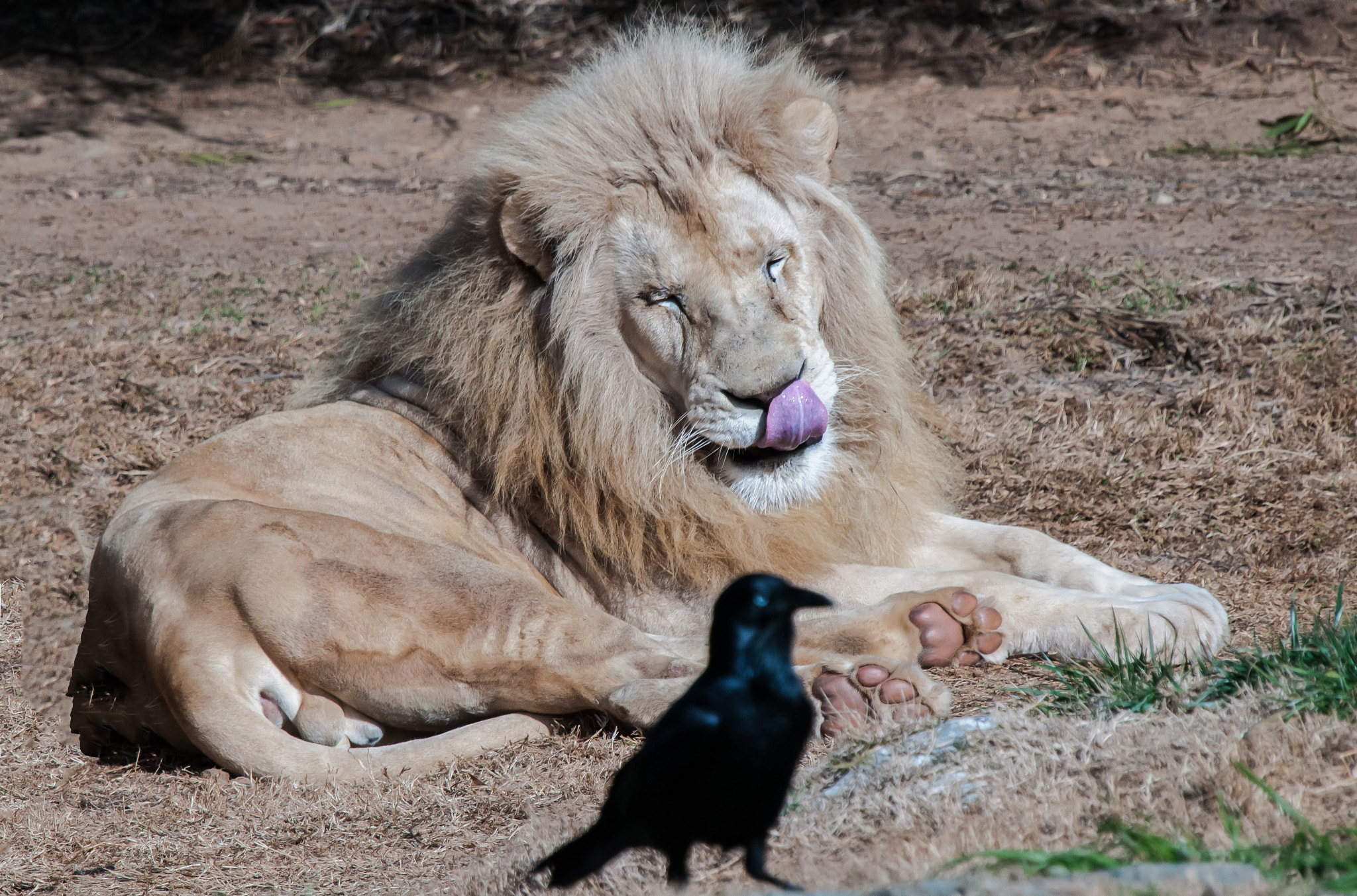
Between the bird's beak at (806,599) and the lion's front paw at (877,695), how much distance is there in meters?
1.30

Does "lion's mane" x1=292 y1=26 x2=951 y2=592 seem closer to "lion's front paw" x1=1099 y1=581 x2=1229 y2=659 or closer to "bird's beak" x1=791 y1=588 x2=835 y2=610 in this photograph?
"lion's front paw" x1=1099 y1=581 x2=1229 y2=659

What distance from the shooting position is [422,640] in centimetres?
325

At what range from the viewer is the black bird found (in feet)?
5.44

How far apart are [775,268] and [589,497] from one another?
2.67 ft

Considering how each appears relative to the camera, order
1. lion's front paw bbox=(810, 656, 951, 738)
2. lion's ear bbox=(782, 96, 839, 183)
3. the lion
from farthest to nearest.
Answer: lion's ear bbox=(782, 96, 839, 183)
the lion
lion's front paw bbox=(810, 656, 951, 738)

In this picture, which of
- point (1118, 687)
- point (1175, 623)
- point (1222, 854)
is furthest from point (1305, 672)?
point (1175, 623)

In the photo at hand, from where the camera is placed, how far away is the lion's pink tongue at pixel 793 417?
336cm

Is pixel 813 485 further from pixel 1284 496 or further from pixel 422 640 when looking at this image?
pixel 1284 496

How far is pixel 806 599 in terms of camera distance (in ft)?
5.44

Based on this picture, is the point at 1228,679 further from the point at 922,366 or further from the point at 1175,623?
the point at 922,366

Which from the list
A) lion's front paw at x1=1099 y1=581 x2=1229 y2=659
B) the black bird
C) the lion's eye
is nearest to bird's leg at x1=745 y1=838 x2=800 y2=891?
the black bird

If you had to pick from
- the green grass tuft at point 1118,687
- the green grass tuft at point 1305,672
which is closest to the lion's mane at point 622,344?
the green grass tuft at point 1118,687

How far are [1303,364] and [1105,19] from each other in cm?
701

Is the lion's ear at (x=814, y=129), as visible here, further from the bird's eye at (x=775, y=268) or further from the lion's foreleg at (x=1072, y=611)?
the lion's foreleg at (x=1072, y=611)
